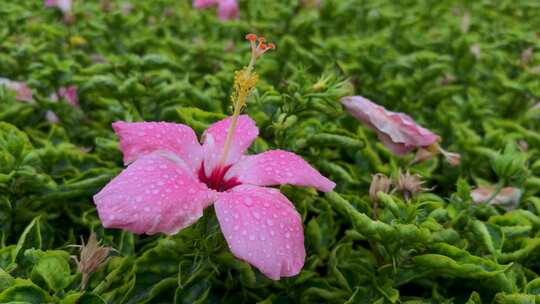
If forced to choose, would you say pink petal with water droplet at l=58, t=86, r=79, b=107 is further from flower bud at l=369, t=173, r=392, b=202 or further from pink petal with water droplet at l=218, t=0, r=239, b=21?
flower bud at l=369, t=173, r=392, b=202

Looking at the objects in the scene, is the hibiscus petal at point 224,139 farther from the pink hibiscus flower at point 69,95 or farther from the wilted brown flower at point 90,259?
the pink hibiscus flower at point 69,95

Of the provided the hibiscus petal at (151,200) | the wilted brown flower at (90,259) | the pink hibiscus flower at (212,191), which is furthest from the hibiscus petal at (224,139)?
the wilted brown flower at (90,259)

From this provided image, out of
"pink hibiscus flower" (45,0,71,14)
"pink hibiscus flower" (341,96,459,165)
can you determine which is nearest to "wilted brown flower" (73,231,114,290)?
"pink hibiscus flower" (341,96,459,165)

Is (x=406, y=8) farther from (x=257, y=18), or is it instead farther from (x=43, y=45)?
(x=43, y=45)

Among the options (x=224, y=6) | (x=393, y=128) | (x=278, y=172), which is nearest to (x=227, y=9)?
(x=224, y=6)

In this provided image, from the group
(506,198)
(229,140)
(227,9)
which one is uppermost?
(229,140)

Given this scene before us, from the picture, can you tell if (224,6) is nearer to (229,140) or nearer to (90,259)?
(229,140)

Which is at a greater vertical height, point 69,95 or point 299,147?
point 299,147
